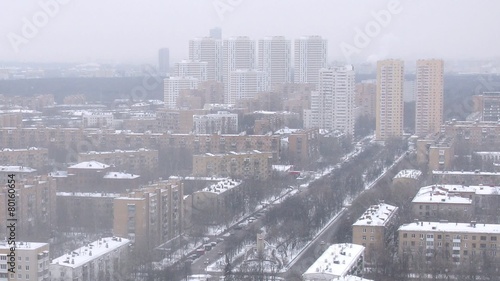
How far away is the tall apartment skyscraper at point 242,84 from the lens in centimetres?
1845

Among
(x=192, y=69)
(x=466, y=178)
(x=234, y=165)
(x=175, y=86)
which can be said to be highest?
(x=192, y=69)

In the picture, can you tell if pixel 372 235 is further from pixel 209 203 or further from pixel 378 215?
pixel 209 203

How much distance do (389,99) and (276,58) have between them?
6.69 metres

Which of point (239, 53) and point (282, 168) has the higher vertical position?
point (239, 53)

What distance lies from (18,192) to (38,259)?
2.02 meters

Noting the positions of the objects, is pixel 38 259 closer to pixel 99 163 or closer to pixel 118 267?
pixel 118 267

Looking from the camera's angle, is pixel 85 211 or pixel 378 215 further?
pixel 85 211

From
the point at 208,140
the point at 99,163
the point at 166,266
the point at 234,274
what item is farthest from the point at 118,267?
the point at 208,140

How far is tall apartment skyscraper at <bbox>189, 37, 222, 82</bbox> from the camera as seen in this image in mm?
20469

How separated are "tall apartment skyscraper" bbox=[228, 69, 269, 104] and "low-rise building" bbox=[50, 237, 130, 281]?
12.8 metres

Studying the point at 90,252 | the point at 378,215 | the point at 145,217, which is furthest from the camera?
the point at 378,215

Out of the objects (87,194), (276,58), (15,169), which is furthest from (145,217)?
(276,58)

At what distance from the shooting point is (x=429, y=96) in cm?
1398

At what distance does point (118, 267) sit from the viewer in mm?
5340
